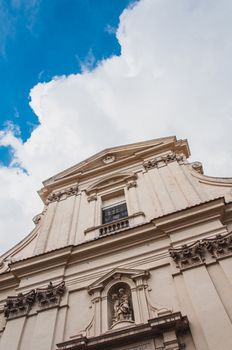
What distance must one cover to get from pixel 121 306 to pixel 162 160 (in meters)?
8.25

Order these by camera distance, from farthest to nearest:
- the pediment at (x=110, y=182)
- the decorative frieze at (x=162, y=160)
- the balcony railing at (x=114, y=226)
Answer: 1. the decorative frieze at (x=162, y=160)
2. the pediment at (x=110, y=182)
3. the balcony railing at (x=114, y=226)

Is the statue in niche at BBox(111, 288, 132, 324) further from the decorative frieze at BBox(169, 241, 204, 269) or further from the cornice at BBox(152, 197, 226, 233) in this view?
the cornice at BBox(152, 197, 226, 233)

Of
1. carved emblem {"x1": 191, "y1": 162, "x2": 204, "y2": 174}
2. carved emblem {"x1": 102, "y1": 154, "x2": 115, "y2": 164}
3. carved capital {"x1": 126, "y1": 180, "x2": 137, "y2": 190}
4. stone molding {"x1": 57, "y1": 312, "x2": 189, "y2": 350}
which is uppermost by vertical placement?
carved emblem {"x1": 102, "y1": 154, "x2": 115, "y2": 164}

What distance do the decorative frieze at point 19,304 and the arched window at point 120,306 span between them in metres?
2.54

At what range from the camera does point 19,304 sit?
10062 millimetres

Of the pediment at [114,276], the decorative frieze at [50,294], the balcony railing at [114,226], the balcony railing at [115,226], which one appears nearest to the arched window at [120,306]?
the pediment at [114,276]

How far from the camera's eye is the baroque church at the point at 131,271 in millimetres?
7719

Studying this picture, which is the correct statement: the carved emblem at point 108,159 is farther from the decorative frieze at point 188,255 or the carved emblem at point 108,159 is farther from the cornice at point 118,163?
the decorative frieze at point 188,255

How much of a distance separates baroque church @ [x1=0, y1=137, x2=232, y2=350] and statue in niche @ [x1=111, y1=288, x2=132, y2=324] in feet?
0.09

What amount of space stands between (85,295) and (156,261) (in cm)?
239

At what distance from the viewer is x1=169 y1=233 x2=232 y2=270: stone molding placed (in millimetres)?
9062

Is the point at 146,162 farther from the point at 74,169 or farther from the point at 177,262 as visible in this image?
the point at 177,262

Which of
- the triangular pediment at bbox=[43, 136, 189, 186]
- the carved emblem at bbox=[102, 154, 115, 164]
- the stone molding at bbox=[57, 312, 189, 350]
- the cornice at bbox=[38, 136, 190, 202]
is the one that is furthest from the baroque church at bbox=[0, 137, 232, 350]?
the carved emblem at bbox=[102, 154, 115, 164]

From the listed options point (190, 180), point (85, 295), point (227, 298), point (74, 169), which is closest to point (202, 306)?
point (227, 298)
